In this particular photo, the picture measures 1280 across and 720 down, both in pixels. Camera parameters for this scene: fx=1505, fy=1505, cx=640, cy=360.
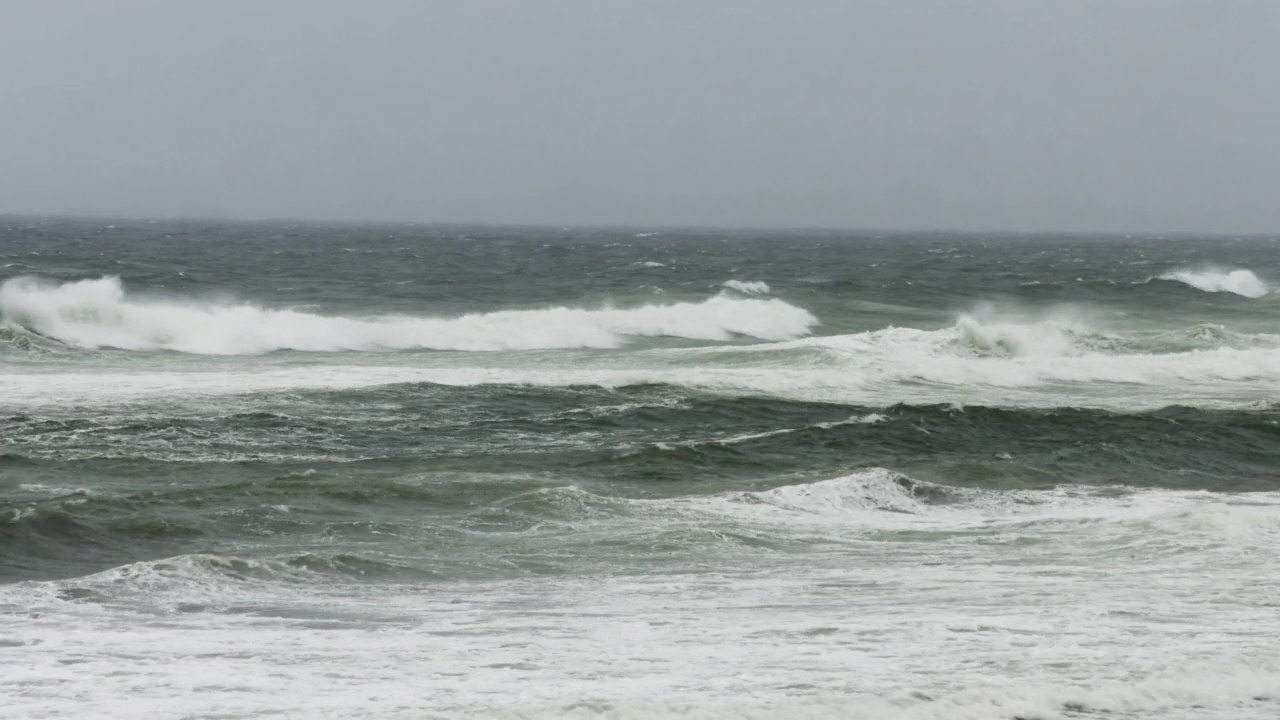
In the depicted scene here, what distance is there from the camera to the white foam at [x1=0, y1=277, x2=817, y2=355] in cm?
3291

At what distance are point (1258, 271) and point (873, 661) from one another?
80714 mm

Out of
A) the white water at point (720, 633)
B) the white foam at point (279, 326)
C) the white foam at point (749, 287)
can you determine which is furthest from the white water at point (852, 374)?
the white foam at point (749, 287)

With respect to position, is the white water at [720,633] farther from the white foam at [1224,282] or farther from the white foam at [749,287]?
the white foam at [1224,282]

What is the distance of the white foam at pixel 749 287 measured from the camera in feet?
169

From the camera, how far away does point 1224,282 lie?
66.8m

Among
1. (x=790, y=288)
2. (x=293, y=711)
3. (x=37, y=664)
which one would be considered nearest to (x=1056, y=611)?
(x=293, y=711)

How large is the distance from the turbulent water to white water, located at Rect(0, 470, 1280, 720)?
0.13 feet

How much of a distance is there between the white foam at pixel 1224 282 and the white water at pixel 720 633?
170 feet

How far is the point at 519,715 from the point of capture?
8.49 meters

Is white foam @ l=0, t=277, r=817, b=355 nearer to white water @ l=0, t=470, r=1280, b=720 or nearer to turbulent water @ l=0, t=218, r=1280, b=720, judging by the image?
turbulent water @ l=0, t=218, r=1280, b=720

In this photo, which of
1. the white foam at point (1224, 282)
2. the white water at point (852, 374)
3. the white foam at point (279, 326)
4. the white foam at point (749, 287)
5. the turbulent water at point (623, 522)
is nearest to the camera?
the turbulent water at point (623, 522)

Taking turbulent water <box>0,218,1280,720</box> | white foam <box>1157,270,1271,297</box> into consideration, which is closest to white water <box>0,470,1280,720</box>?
turbulent water <box>0,218,1280,720</box>

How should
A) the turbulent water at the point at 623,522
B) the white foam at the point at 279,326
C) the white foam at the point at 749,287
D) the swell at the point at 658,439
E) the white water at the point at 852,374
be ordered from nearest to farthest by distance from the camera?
the turbulent water at the point at 623,522 → the swell at the point at 658,439 → the white water at the point at 852,374 → the white foam at the point at 279,326 → the white foam at the point at 749,287

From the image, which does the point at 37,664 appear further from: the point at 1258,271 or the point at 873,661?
the point at 1258,271
